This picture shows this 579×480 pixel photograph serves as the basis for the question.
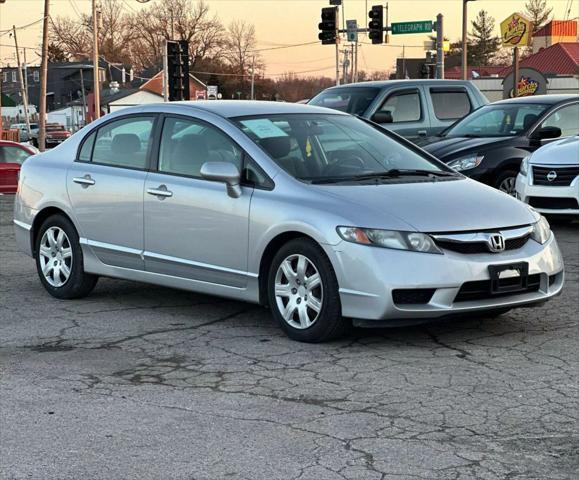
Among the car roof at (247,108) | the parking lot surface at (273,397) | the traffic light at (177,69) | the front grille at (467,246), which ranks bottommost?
the parking lot surface at (273,397)

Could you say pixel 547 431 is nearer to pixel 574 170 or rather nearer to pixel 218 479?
pixel 218 479

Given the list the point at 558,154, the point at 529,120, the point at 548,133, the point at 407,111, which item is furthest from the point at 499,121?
the point at 407,111

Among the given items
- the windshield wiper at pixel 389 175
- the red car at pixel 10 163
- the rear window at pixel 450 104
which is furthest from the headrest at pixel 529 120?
the red car at pixel 10 163

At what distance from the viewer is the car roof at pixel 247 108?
298 inches

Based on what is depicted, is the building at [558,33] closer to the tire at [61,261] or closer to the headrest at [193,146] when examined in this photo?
the tire at [61,261]

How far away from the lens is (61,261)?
8.42 meters

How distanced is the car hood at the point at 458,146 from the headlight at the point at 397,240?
712 centimetres

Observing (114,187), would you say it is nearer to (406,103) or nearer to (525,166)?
(525,166)

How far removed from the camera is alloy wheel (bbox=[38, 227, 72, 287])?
27.5ft

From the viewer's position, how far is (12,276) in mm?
9664

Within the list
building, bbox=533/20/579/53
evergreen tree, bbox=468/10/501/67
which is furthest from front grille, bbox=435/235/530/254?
evergreen tree, bbox=468/10/501/67

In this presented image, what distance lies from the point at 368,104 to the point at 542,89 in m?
38.1

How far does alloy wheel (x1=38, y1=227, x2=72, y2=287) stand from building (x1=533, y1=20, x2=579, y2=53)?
313ft

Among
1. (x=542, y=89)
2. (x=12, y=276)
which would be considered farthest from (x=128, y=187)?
(x=542, y=89)
